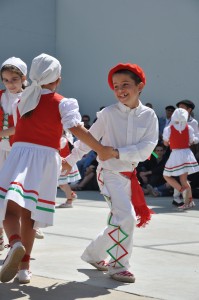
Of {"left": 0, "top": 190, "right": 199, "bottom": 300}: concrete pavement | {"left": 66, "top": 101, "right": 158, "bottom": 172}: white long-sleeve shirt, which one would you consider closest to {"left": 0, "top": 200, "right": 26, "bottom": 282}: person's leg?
{"left": 0, "top": 190, "right": 199, "bottom": 300}: concrete pavement

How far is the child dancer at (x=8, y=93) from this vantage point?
6.07 m

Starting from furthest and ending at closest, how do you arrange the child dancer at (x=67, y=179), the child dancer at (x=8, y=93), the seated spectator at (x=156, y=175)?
the seated spectator at (x=156, y=175) < the child dancer at (x=67, y=179) < the child dancer at (x=8, y=93)

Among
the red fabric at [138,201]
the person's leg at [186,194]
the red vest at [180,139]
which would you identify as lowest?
the person's leg at [186,194]

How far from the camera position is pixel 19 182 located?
4742 mm

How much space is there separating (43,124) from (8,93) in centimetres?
155

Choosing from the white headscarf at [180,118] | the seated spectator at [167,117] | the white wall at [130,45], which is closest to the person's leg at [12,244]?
the white headscarf at [180,118]

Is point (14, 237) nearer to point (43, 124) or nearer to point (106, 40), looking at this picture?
point (43, 124)

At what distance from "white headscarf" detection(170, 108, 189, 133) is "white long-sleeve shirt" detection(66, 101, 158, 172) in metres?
5.63

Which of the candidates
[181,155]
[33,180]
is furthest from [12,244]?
[181,155]

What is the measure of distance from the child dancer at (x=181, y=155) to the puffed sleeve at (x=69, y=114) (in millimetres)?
5944

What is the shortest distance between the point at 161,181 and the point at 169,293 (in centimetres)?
844

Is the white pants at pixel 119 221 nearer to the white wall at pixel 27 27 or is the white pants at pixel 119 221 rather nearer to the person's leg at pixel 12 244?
the person's leg at pixel 12 244

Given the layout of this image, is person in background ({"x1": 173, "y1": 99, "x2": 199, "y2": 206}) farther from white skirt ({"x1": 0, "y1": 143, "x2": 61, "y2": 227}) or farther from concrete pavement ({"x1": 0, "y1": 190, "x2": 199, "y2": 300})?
white skirt ({"x1": 0, "y1": 143, "x2": 61, "y2": 227})

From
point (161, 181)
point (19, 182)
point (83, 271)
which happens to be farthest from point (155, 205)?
point (19, 182)
